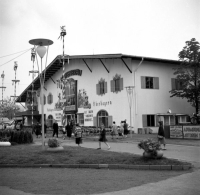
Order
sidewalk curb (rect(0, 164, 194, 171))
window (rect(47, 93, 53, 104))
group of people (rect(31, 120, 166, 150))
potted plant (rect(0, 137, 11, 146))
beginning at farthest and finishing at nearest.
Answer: window (rect(47, 93, 53, 104)), potted plant (rect(0, 137, 11, 146)), group of people (rect(31, 120, 166, 150)), sidewalk curb (rect(0, 164, 194, 171))

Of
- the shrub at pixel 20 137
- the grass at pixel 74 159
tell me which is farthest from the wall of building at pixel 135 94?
the grass at pixel 74 159

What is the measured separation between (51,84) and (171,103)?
18.3 m

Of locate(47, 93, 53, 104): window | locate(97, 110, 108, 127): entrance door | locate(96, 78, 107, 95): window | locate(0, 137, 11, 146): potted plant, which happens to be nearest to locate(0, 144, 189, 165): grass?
locate(0, 137, 11, 146): potted plant

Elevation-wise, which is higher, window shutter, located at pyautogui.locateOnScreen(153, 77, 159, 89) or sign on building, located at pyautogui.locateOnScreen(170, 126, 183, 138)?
window shutter, located at pyautogui.locateOnScreen(153, 77, 159, 89)

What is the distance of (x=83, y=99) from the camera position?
1426 inches

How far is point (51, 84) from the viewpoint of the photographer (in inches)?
1702

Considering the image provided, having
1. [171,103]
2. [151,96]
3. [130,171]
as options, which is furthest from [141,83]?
[130,171]

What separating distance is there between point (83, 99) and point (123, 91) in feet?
23.6

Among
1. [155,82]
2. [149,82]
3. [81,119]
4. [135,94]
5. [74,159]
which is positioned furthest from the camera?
[81,119]

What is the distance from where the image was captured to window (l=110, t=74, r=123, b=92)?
101 feet

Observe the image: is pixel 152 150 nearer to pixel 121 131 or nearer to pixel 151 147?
pixel 151 147

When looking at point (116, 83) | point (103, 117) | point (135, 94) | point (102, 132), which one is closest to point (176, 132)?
point (135, 94)

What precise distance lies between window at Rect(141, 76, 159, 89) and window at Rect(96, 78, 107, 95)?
4.65 metres

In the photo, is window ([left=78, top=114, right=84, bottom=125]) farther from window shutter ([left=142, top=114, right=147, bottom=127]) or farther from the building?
window shutter ([left=142, top=114, right=147, bottom=127])
